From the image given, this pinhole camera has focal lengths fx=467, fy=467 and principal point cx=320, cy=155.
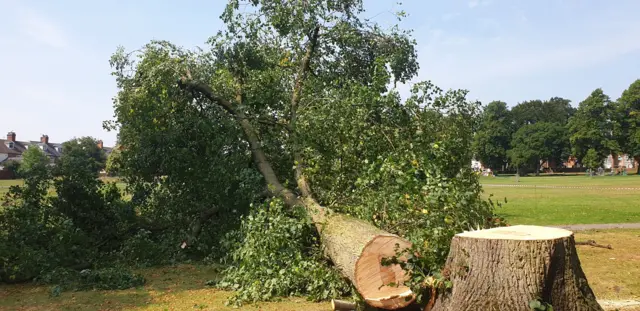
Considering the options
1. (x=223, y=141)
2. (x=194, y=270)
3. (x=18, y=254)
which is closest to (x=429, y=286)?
(x=194, y=270)

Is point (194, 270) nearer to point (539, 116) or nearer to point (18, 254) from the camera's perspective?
point (18, 254)

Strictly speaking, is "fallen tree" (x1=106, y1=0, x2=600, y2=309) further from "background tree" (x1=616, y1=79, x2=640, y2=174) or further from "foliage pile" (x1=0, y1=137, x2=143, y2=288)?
"background tree" (x1=616, y1=79, x2=640, y2=174)

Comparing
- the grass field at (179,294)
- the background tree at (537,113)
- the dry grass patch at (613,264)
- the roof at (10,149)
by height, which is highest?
the background tree at (537,113)

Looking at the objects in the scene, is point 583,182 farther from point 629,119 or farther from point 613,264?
point 613,264

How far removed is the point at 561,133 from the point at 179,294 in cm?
7387

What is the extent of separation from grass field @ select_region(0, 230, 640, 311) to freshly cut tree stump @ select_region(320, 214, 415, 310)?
67 centimetres

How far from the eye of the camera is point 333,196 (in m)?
7.02

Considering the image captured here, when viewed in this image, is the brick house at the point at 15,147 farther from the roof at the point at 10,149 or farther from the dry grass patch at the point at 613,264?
the dry grass patch at the point at 613,264

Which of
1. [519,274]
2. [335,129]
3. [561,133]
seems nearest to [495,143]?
[561,133]

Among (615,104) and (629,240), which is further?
(615,104)

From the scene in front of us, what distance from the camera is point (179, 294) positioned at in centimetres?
583

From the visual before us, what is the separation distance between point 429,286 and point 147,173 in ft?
20.8

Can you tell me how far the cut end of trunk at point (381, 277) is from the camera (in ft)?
13.4

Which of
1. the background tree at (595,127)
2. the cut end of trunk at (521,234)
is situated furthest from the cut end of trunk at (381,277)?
the background tree at (595,127)
